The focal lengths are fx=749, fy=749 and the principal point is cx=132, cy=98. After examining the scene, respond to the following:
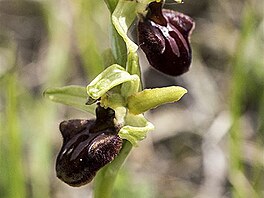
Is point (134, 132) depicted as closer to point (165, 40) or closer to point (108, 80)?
point (108, 80)

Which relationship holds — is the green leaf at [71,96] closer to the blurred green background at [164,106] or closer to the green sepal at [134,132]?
the green sepal at [134,132]

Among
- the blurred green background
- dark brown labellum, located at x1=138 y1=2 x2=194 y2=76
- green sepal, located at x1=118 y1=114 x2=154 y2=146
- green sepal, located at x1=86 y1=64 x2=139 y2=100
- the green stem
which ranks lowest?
the blurred green background

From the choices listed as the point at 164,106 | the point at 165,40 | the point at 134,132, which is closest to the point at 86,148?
the point at 134,132

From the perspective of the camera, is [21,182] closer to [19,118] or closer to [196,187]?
[19,118]

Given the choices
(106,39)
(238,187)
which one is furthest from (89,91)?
(106,39)

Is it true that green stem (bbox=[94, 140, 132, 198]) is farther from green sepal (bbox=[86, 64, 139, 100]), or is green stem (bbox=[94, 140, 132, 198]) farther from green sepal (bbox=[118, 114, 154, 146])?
green sepal (bbox=[86, 64, 139, 100])

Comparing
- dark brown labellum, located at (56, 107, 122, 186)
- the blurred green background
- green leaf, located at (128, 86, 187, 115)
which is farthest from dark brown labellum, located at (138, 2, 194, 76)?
the blurred green background
